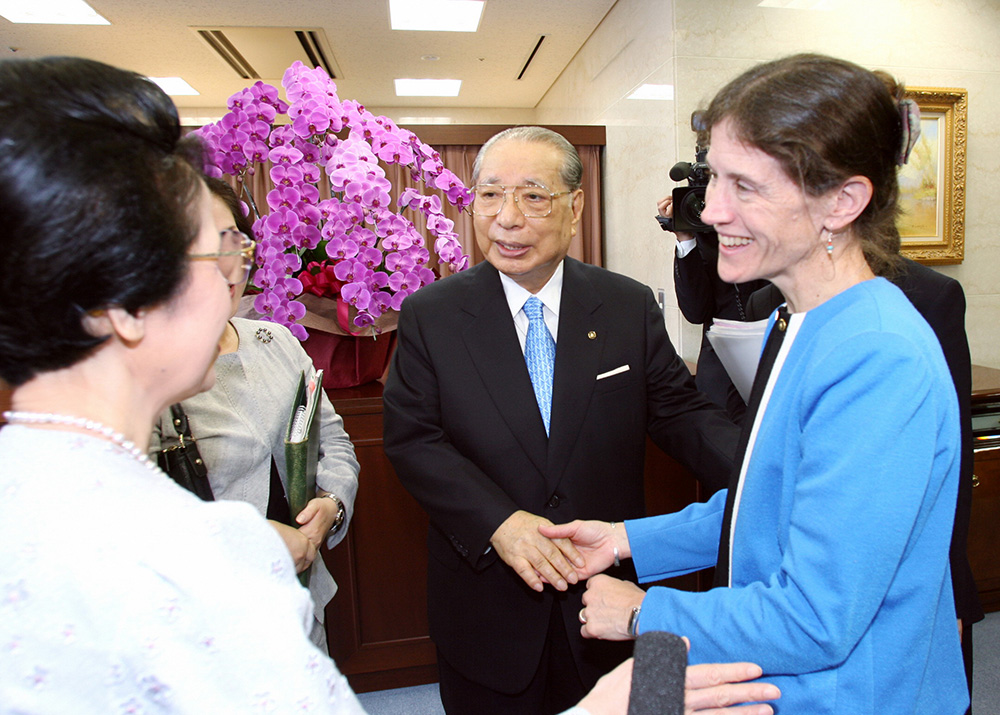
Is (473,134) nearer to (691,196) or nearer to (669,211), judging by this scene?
(669,211)

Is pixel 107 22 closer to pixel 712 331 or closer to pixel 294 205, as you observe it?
pixel 294 205

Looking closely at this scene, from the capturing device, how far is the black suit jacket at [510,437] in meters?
1.50

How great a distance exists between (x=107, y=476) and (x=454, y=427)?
1015mm

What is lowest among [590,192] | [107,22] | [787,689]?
[787,689]

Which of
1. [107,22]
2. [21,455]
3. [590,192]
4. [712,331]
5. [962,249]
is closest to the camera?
[21,455]

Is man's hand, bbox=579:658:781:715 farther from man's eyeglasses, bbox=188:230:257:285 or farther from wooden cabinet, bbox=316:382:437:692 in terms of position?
wooden cabinet, bbox=316:382:437:692

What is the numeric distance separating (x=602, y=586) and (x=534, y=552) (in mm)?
286

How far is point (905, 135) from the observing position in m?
0.90

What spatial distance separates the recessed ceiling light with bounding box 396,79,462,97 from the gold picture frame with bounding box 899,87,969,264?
4.65 meters

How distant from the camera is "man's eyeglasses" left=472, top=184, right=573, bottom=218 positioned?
5.40 ft

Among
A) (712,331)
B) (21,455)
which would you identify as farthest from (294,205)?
(21,455)

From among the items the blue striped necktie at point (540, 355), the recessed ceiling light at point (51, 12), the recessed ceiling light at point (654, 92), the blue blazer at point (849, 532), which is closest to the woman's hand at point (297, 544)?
the blue striped necktie at point (540, 355)

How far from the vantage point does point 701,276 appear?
2326 millimetres

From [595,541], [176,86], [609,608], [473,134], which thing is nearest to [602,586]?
[609,608]
